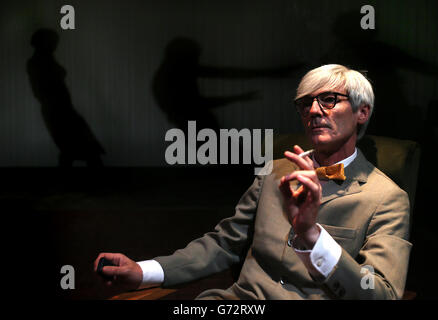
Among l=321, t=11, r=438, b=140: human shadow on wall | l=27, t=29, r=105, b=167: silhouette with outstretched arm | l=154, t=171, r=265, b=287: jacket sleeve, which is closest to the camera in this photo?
l=154, t=171, r=265, b=287: jacket sleeve

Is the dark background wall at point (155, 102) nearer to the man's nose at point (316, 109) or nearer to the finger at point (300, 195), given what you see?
the man's nose at point (316, 109)

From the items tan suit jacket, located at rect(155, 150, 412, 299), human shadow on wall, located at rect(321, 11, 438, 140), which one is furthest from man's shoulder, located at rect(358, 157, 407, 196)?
human shadow on wall, located at rect(321, 11, 438, 140)

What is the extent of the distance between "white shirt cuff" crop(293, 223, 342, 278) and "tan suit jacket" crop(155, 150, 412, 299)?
0.02 m

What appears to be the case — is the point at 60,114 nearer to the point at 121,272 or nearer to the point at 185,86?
the point at 185,86

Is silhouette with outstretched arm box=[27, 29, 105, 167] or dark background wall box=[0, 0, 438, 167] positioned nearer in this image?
dark background wall box=[0, 0, 438, 167]

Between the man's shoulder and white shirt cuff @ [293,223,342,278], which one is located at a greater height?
the man's shoulder

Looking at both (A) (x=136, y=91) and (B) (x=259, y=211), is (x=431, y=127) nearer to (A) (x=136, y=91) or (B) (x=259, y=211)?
(B) (x=259, y=211)

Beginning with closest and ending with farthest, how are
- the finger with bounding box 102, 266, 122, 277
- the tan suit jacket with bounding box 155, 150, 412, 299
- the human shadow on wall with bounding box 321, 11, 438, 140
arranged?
the tan suit jacket with bounding box 155, 150, 412, 299 → the finger with bounding box 102, 266, 122, 277 → the human shadow on wall with bounding box 321, 11, 438, 140

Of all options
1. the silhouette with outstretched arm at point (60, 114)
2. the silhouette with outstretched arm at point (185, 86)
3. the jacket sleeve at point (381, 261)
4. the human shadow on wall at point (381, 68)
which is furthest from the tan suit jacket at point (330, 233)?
the silhouette with outstretched arm at point (60, 114)

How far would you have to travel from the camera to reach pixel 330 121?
1.46 meters

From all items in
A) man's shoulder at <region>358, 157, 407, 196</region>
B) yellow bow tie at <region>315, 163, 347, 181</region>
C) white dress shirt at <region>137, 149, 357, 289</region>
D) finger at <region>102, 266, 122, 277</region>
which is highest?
yellow bow tie at <region>315, 163, 347, 181</region>

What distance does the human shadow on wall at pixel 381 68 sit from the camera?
2.46 meters

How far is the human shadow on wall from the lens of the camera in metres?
2.46

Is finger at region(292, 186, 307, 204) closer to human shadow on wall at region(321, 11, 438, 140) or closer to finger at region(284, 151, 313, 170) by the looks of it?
finger at region(284, 151, 313, 170)
